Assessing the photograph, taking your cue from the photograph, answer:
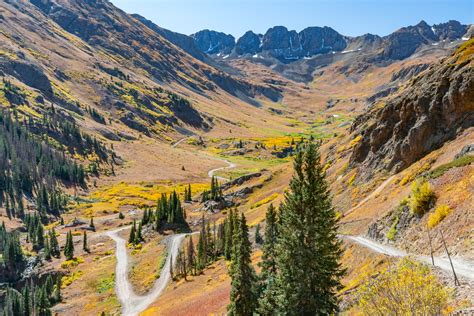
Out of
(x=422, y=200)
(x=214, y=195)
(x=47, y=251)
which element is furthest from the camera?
(x=214, y=195)

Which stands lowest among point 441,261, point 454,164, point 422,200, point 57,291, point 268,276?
point 57,291

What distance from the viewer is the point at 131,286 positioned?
286 ft

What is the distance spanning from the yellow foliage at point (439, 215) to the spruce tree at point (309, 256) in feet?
29.1

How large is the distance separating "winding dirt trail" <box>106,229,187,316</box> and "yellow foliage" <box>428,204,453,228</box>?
58603mm

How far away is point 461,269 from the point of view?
22250mm

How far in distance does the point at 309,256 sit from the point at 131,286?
70845mm

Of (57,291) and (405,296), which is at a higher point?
(405,296)

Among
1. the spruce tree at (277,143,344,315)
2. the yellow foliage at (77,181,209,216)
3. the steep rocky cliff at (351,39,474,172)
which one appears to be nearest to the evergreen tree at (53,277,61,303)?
the yellow foliage at (77,181,209,216)

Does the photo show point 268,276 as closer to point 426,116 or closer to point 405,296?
point 405,296

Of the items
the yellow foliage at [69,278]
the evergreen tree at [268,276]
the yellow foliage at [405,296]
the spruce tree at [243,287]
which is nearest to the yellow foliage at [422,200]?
the evergreen tree at [268,276]

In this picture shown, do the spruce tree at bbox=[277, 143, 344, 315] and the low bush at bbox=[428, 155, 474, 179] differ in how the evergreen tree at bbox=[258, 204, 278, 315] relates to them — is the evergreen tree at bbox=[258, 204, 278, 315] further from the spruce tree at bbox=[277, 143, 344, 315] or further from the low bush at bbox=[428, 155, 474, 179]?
the low bush at bbox=[428, 155, 474, 179]

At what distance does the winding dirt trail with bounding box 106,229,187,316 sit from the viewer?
A: 2965 inches

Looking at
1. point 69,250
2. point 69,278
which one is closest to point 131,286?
point 69,278

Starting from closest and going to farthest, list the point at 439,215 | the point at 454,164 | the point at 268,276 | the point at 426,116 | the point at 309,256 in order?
the point at 309,256
the point at 439,215
the point at 454,164
the point at 268,276
the point at 426,116
